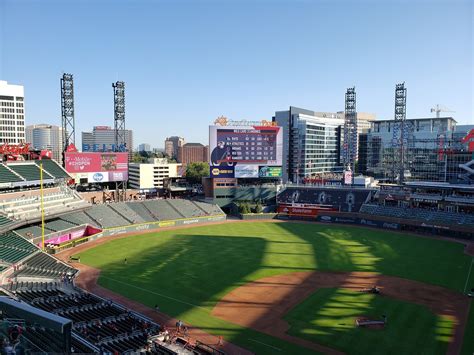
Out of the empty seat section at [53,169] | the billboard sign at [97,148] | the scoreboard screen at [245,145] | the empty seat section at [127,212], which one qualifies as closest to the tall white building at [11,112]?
the billboard sign at [97,148]

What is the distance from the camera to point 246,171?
293 ft

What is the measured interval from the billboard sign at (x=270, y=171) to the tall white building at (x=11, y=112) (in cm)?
10418

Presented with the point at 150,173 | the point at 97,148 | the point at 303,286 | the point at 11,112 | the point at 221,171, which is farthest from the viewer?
the point at 11,112

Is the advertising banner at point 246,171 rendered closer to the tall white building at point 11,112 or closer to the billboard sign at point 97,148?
the billboard sign at point 97,148

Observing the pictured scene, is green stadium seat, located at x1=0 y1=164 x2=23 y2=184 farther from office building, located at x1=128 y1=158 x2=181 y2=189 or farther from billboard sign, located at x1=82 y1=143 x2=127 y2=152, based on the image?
office building, located at x1=128 y1=158 x2=181 y2=189

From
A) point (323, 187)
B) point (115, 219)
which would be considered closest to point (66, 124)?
point (115, 219)

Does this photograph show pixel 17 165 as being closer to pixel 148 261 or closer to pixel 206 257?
pixel 148 261

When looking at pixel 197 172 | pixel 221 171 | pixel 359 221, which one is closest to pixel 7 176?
pixel 221 171

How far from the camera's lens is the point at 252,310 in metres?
35.3

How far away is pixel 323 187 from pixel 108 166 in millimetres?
50226

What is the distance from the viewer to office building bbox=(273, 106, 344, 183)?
141750mm

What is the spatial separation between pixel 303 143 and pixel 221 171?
6071 centimetres

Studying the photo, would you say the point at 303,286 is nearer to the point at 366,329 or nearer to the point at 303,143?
the point at 366,329

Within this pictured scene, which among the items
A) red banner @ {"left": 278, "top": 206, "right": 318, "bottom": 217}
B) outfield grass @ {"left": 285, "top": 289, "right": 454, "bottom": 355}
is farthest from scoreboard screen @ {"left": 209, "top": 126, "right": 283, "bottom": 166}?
outfield grass @ {"left": 285, "top": 289, "right": 454, "bottom": 355}
